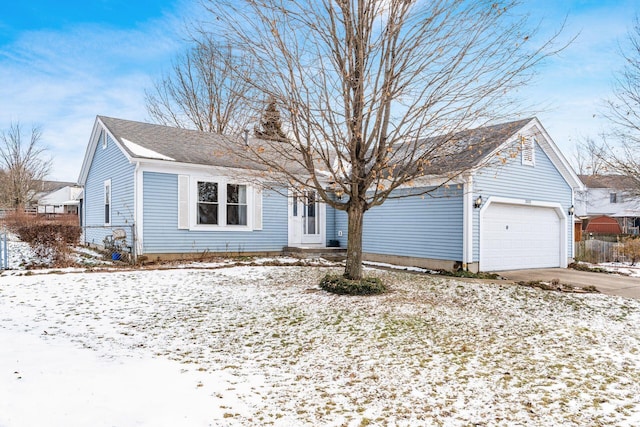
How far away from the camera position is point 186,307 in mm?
6812

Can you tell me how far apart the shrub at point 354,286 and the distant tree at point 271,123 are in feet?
9.57

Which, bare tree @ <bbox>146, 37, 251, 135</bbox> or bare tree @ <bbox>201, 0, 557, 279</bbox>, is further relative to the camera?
bare tree @ <bbox>146, 37, 251, 135</bbox>

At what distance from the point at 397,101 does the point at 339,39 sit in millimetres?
1602

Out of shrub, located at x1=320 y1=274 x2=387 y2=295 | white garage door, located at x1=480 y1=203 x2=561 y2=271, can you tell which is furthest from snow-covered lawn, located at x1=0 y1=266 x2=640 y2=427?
white garage door, located at x1=480 y1=203 x2=561 y2=271

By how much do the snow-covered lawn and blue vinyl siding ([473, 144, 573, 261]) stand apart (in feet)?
13.8

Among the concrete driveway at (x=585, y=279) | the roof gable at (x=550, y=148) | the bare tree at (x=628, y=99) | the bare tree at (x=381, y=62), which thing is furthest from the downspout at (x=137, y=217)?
the bare tree at (x=628, y=99)

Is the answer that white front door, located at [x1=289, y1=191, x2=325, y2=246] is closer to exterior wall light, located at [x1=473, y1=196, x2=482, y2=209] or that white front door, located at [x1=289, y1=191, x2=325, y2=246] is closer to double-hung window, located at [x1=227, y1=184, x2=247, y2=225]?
double-hung window, located at [x1=227, y1=184, x2=247, y2=225]

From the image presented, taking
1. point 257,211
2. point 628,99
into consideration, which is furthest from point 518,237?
point 257,211

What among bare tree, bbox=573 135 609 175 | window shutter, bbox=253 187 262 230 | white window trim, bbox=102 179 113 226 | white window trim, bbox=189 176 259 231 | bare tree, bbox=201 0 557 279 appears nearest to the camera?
bare tree, bbox=201 0 557 279

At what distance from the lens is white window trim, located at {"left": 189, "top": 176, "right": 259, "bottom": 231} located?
12734 millimetres

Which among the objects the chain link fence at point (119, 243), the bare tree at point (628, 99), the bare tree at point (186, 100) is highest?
the bare tree at point (186, 100)

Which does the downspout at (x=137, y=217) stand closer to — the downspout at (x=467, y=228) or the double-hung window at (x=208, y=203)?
the double-hung window at (x=208, y=203)

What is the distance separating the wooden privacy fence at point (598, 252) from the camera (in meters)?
16.1

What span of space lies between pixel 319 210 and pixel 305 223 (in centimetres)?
71
